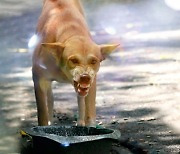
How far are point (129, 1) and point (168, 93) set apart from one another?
25.8ft

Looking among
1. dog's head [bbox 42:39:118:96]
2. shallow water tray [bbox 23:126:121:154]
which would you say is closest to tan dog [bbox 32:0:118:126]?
dog's head [bbox 42:39:118:96]

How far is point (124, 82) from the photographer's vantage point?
8.55 m

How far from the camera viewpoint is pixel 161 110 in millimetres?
7250

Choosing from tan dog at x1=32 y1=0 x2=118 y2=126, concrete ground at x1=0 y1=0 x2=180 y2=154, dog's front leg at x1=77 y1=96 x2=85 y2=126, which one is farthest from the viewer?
concrete ground at x1=0 y1=0 x2=180 y2=154

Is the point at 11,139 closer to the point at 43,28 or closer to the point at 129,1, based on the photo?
the point at 43,28

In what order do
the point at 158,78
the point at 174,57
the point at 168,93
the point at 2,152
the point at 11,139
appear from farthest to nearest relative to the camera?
1. the point at 174,57
2. the point at 158,78
3. the point at 168,93
4. the point at 11,139
5. the point at 2,152

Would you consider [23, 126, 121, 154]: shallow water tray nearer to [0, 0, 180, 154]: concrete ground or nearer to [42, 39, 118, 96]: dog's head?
[42, 39, 118, 96]: dog's head

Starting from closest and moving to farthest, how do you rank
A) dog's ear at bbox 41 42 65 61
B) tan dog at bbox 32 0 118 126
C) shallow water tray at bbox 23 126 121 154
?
shallow water tray at bbox 23 126 121 154, tan dog at bbox 32 0 118 126, dog's ear at bbox 41 42 65 61

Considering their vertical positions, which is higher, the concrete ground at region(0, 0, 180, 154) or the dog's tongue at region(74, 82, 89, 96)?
the dog's tongue at region(74, 82, 89, 96)

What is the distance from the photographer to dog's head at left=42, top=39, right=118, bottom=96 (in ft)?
17.1

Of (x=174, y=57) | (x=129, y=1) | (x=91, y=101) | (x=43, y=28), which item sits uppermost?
(x=43, y=28)

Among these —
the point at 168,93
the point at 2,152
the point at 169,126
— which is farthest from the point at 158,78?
the point at 2,152

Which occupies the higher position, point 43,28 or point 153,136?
point 43,28

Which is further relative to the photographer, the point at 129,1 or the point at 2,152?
the point at 129,1
